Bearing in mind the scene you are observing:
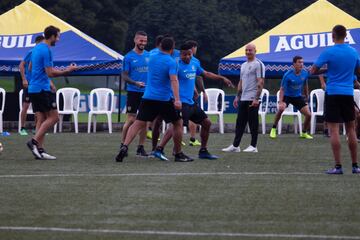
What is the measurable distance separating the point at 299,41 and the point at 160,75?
12.4m

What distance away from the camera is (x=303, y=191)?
35.0ft

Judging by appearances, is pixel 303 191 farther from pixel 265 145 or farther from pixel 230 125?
pixel 230 125

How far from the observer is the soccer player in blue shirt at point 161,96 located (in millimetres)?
13891

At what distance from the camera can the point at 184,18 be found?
6016 centimetres

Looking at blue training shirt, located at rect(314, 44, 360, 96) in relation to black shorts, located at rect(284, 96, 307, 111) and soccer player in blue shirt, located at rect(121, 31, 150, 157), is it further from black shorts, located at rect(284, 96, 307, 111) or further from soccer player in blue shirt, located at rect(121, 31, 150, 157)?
black shorts, located at rect(284, 96, 307, 111)

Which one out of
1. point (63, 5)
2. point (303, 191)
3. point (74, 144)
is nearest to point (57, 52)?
point (74, 144)

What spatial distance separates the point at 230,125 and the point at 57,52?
5.00m

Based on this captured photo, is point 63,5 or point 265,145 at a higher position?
point 63,5

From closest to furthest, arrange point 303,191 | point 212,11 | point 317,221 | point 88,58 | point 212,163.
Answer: point 317,221, point 303,191, point 212,163, point 88,58, point 212,11

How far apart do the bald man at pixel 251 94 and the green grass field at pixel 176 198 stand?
1421 mm

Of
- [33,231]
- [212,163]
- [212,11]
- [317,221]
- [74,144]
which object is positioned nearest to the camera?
[33,231]

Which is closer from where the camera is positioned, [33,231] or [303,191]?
[33,231]

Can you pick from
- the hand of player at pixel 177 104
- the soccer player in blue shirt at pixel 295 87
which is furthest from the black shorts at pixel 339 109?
the soccer player in blue shirt at pixel 295 87

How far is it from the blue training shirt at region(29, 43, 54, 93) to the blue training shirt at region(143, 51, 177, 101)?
149 cm
